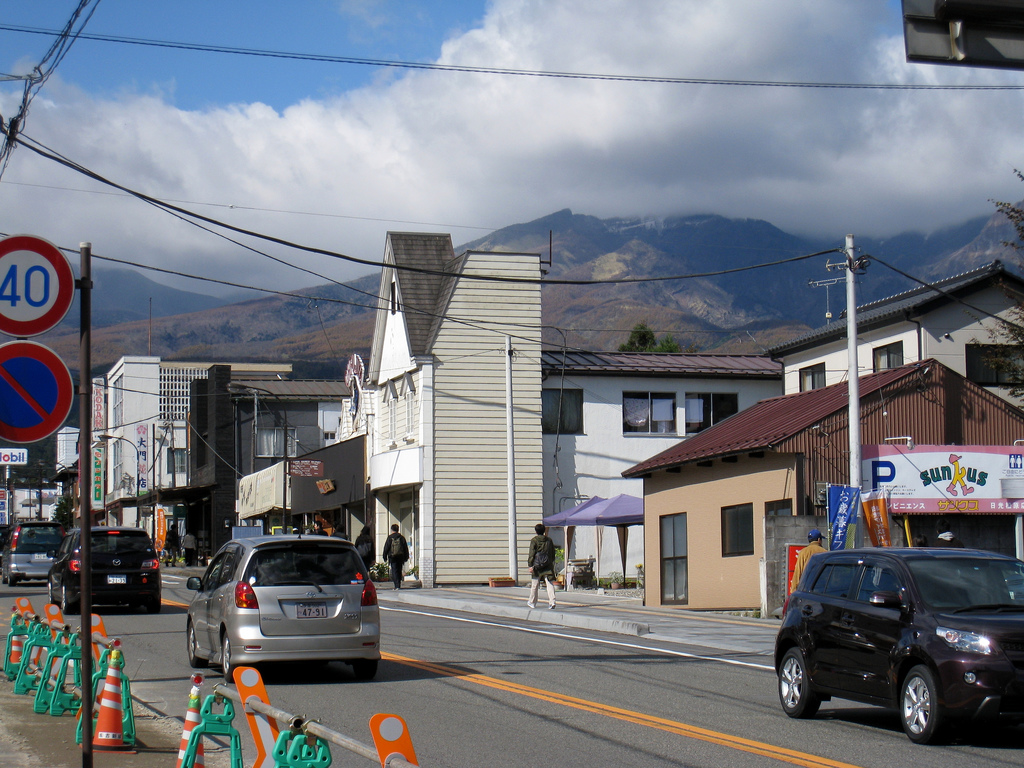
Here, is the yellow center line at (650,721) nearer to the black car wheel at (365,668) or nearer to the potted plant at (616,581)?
the black car wheel at (365,668)

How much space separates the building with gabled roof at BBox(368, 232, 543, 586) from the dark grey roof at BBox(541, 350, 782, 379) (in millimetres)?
2008

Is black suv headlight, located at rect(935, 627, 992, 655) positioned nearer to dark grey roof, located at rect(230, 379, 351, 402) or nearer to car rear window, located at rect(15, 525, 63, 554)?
car rear window, located at rect(15, 525, 63, 554)

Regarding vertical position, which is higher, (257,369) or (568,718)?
(257,369)

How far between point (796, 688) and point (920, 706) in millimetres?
1601

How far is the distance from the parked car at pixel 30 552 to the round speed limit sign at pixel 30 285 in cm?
2971

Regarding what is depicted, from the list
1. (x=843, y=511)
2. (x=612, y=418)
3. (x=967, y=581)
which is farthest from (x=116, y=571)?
(x=612, y=418)

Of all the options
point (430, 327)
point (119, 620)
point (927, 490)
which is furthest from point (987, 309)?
point (119, 620)

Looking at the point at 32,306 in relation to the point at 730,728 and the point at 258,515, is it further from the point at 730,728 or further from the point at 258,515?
the point at 258,515

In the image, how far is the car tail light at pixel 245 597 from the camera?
12.2m

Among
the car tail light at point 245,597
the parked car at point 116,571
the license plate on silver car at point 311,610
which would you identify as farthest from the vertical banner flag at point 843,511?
Answer: the parked car at point 116,571

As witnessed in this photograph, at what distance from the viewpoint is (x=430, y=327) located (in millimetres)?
35750

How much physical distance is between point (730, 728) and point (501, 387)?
26050mm

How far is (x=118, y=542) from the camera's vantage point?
23266 millimetres

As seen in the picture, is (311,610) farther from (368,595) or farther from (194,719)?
(194,719)
